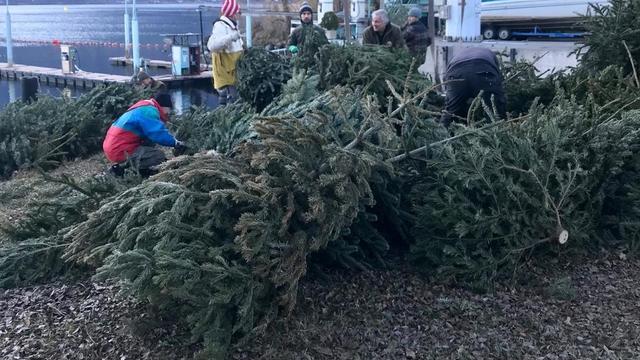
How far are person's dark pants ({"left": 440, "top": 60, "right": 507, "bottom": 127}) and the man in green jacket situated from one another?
278cm

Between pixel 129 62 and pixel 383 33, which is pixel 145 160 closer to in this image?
pixel 383 33

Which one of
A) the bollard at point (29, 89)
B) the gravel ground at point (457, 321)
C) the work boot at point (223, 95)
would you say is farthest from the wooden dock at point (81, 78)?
the gravel ground at point (457, 321)

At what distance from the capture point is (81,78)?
30.4 m

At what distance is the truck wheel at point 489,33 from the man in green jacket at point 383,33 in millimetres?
12626

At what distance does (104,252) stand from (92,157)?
20.5 feet

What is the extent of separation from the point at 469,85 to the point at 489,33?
15.8 m

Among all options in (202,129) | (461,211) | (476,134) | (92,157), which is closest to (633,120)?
(476,134)

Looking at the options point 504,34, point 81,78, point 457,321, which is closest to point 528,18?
point 504,34

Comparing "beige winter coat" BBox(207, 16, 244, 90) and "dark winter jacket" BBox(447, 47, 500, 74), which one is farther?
"beige winter coat" BBox(207, 16, 244, 90)

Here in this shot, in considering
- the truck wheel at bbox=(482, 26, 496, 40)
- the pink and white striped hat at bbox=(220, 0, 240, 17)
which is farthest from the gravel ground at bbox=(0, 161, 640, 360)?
the truck wheel at bbox=(482, 26, 496, 40)

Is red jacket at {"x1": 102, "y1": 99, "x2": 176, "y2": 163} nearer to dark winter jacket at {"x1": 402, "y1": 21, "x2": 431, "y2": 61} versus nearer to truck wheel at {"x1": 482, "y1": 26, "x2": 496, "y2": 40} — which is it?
dark winter jacket at {"x1": 402, "y1": 21, "x2": 431, "y2": 61}

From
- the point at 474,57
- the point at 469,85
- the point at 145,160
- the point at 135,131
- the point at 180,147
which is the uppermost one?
the point at 474,57

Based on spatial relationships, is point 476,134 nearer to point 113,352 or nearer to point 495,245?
point 495,245

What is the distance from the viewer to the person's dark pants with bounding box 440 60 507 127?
255 inches
